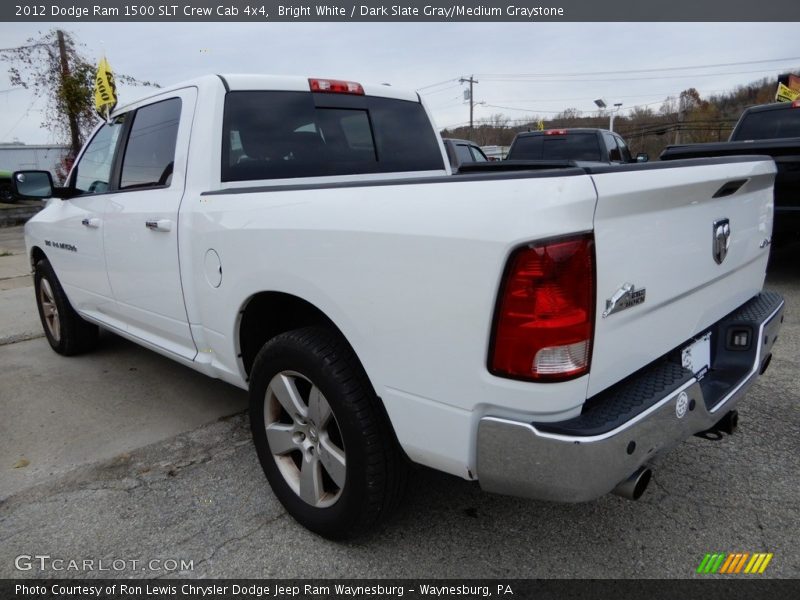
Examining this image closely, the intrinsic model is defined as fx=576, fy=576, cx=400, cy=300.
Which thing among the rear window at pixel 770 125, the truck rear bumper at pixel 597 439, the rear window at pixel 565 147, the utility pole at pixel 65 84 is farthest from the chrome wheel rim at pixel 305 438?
the utility pole at pixel 65 84

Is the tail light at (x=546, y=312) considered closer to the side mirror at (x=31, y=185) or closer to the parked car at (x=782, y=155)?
the side mirror at (x=31, y=185)

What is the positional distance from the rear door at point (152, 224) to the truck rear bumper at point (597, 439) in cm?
187

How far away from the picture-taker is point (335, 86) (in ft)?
10.6

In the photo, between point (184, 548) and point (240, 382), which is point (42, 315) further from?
point (184, 548)

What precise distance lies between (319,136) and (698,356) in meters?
2.13

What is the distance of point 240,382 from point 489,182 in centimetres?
169

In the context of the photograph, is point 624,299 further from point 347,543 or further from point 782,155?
point 782,155

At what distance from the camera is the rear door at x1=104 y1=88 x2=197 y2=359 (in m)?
2.87

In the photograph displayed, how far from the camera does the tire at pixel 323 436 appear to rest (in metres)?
2.01

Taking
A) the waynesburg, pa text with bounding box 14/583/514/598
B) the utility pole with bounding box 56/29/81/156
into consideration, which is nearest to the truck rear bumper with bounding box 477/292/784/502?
the waynesburg, pa text with bounding box 14/583/514/598

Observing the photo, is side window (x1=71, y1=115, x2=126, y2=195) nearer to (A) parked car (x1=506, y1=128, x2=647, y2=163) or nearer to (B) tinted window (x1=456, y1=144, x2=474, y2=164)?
(A) parked car (x1=506, y1=128, x2=647, y2=163)

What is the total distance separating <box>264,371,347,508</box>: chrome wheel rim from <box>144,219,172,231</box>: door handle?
1.02 metres

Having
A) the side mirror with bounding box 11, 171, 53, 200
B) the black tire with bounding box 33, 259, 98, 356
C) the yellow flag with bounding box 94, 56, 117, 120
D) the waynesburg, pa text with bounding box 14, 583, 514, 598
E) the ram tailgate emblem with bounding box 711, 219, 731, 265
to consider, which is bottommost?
the waynesburg, pa text with bounding box 14, 583, 514, 598

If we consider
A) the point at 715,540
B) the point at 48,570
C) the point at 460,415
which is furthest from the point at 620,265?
the point at 48,570
